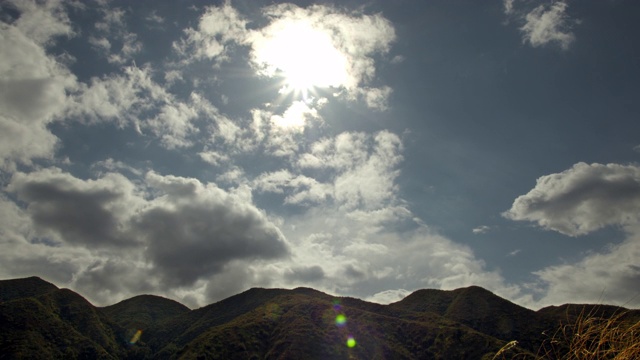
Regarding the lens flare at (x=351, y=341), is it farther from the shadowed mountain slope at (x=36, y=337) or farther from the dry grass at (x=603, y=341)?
the dry grass at (x=603, y=341)

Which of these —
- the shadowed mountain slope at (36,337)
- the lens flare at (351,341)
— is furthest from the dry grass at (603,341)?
the shadowed mountain slope at (36,337)

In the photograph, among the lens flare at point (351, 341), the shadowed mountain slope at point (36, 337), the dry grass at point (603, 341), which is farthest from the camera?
the lens flare at point (351, 341)

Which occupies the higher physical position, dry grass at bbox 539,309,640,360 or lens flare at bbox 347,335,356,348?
dry grass at bbox 539,309,640,360

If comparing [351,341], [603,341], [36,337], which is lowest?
[351,341]

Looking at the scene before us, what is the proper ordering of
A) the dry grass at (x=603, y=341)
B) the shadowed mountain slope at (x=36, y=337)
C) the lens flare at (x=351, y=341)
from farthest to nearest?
1. the lens flare at (x=351, y=341)
2. the shadowed mountain slope at (x=36, y=337)
3. the dry grass at (x=603, y=341)

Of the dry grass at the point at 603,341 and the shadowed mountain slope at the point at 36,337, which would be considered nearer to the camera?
the dry grass at the point at 603,341

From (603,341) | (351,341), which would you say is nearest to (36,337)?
(351,341)

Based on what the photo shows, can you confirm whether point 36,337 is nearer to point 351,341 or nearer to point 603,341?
point 351,341

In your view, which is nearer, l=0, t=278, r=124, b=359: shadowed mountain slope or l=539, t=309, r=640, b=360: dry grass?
l=539, t=309, r=640, b=360: dry grass

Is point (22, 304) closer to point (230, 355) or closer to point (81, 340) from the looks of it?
point (81, 340)

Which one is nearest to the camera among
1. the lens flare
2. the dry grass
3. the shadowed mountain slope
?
the dry grass

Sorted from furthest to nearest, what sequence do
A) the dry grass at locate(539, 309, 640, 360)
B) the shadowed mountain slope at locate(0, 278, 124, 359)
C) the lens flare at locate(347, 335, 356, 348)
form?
1. the lens flare at locate(347, 335, 356, 348)
2. the shadowed mountain slope at locate(0, 278, 124, 359)
3. the dry grass at locate(539, 309, 640, 360)

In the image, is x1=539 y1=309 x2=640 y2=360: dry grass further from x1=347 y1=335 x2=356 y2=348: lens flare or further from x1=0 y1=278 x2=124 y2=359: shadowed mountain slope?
x1=0 y1=278 x2=124 y2=359: shadowed mountain slope

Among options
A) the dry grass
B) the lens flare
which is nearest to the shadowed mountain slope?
the lens flare
